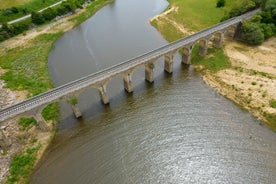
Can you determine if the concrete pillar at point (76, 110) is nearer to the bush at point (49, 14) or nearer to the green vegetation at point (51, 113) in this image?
the green vegetation at point (51, 113)

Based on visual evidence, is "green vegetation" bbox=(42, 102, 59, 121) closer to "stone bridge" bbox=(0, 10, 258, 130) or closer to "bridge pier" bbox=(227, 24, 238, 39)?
"stone bridge" bbox=(0, 10, 258, 130)

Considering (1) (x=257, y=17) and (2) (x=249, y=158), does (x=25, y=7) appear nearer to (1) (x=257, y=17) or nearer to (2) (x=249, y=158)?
(1) (x=257, y=17)

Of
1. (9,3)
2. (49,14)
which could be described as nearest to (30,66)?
(49,14)

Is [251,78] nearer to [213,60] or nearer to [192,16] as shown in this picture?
[213,60]

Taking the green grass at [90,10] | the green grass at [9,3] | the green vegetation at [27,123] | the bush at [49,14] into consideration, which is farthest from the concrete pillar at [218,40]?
the green grass at [9,3]

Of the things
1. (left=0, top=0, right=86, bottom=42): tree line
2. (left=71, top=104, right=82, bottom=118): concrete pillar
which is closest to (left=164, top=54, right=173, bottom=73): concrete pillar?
(left=71, top=104, right=82, bottom=118): concrete pillar

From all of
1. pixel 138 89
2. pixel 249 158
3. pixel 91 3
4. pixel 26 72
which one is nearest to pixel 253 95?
pixel 249 158
